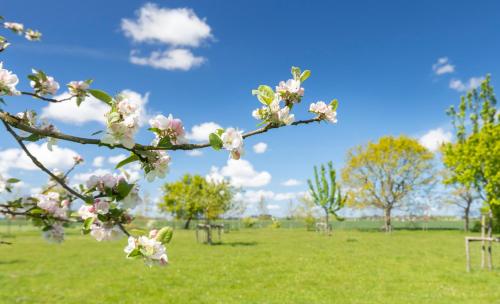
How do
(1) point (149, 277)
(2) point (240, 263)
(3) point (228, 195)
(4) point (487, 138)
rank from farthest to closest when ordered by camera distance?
(3) point (228, 195) → (4) point (487, 138) → (2) point (240, 263) → (1) point (149, 277)

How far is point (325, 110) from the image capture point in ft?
7.14

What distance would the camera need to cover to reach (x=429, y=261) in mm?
15312

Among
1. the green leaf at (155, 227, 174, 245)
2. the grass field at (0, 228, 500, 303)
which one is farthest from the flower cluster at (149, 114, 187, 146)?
the grass field at (0, 228, 500, 303)

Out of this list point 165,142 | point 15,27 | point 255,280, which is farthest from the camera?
point 255,280

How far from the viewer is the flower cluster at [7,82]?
1793 millimetres

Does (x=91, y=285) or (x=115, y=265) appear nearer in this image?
(x=91, y=285)

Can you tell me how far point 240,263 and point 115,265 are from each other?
14.7 feet

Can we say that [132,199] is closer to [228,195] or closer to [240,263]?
[240,263]

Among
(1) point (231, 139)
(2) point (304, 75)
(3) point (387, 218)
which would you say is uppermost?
(2) point (304, 75)

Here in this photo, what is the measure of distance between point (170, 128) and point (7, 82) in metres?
0.76

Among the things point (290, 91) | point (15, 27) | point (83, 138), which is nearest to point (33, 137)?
point (83, 138)

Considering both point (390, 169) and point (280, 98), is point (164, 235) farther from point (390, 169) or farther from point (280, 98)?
point (390, 169)

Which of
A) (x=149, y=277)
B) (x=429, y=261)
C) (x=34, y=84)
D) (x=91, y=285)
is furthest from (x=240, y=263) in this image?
(x=34, y=84)

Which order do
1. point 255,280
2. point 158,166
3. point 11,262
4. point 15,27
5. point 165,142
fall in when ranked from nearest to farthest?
point 165,142 < point 158,166 < point 15,27 < point 255,280 < point 11,262
